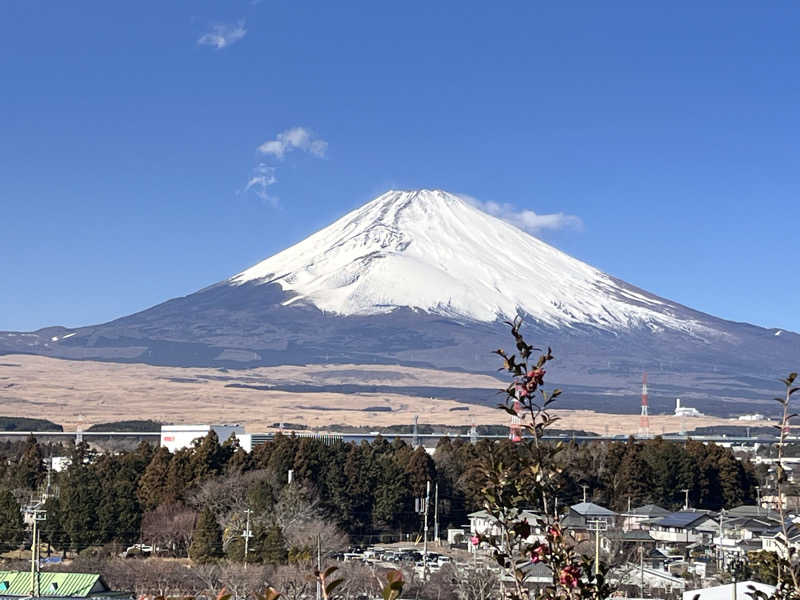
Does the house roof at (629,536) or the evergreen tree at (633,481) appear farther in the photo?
the evergreen tree at (633,481)

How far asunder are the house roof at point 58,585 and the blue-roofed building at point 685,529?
931 inches

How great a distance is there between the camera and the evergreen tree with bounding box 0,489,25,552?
40625 millimetres

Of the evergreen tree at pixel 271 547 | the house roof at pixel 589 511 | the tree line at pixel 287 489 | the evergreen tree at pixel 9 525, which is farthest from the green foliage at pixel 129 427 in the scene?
the evergreen tree at pixel 271 547

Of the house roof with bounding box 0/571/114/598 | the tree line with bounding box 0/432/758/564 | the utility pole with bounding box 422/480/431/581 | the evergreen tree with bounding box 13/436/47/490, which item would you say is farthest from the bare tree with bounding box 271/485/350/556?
the evergreen tree with bounding box 13/436/47/490

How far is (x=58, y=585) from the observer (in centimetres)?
2964

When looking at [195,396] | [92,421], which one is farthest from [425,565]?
[195,396]

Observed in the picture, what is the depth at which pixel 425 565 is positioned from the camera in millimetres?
37031

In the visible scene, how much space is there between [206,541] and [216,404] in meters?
120

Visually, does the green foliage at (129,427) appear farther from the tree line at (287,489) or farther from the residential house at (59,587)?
the residential house at (59,587)

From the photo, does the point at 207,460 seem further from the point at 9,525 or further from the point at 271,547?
the point at 271,547

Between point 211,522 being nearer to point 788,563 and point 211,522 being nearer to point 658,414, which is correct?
point 788,563

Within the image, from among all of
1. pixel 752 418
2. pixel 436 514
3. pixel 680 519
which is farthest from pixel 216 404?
pixel 680 519

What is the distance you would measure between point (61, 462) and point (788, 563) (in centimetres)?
5994

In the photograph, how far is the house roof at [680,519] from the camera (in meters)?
48.1
